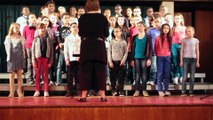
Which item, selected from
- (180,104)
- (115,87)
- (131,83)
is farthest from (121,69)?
(180,104)

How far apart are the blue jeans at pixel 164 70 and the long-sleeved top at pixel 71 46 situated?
1.53 meters

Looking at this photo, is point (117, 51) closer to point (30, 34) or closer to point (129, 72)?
point (129, 72)

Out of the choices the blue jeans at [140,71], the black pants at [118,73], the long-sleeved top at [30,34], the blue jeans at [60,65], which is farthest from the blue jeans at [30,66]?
the blue jeans at [140,71]

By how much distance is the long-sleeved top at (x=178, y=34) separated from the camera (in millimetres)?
7941

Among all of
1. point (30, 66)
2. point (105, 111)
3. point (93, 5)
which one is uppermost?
point (93, 5)

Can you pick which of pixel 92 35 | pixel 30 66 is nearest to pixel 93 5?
pixel 92 35

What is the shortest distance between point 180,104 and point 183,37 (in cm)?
270

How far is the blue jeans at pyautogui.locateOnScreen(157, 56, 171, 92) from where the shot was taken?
735 cm

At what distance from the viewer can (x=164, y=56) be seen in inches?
289

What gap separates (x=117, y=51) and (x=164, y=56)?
0.88 meters

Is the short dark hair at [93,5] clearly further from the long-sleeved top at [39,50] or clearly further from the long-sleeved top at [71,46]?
the long-sleeved top at [39,50]

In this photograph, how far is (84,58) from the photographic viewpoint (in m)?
5.61

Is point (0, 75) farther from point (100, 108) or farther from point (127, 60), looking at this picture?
point (100, 108)

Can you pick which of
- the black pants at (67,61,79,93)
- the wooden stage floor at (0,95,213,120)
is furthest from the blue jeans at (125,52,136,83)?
the wooden stage floor at (0,95,213,120)
